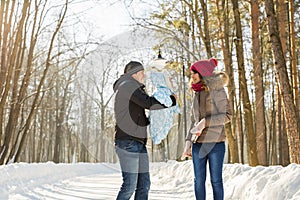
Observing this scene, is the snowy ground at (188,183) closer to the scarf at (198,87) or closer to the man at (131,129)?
the man at (131,129)

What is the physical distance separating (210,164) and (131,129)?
967 millimetres

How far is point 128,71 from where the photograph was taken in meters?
3.71

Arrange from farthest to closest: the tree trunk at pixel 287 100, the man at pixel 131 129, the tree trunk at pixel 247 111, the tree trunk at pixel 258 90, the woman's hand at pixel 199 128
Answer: the tree trunk at pixel 258 90 < the tree trunk at pixel 247 111 < the tree trunk at pixel 287 100 < the woman's hand at pixel 199 128 < the man at pixel 131 129

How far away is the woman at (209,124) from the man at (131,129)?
0.59m

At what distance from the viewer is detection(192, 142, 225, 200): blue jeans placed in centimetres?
391

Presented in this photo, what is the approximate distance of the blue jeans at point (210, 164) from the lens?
3910 mm

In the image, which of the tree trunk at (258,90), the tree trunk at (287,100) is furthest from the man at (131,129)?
the tree trunk at (258,90)

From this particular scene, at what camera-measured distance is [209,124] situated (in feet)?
12.8

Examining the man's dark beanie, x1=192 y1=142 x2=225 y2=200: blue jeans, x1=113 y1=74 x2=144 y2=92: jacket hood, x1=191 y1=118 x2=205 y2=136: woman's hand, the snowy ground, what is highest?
the man's dark beanie

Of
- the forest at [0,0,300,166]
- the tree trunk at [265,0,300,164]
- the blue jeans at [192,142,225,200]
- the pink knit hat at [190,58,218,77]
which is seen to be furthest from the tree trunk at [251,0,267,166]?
the blue jeans at [192,142,225,200]

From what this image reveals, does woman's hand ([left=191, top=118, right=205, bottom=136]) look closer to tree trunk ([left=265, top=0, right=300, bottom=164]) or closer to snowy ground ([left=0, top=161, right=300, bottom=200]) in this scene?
snowy ground ([left=0, top=161, right=300, bottom=200])

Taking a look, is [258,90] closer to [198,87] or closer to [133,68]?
[198,87]

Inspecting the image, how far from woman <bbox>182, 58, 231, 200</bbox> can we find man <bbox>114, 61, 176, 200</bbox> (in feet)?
1.94

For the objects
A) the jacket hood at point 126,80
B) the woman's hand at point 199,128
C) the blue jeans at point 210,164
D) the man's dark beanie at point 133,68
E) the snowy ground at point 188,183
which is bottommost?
the snowy ground at point 188,183
